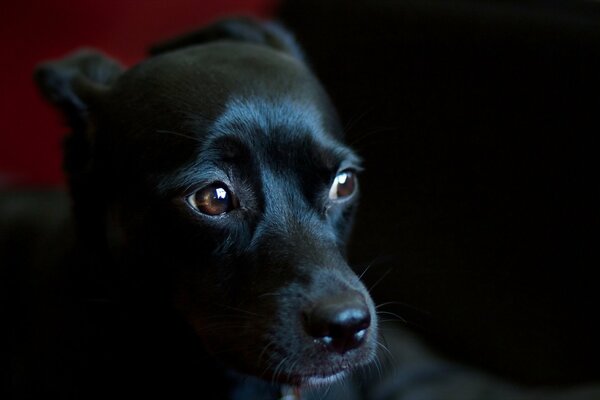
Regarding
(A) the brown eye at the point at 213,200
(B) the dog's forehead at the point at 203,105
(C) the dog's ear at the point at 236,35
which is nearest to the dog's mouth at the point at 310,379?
(A) the brown eye at the point at 213,200

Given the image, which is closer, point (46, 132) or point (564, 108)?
point (564, 108)

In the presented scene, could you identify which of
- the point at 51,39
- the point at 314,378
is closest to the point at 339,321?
the point at 314,378

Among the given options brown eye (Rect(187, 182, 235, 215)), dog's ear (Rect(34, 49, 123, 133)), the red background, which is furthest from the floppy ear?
the red background

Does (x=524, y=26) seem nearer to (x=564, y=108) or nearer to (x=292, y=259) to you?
(x=564, y=108)

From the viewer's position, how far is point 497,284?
2344 millimetres

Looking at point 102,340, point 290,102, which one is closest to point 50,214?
point 102,340

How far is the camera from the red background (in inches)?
114

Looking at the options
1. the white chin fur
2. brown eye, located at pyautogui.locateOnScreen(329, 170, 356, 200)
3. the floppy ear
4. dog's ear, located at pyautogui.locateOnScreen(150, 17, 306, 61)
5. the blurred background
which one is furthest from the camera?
the blurred background

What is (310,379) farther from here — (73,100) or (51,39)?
(51,39)

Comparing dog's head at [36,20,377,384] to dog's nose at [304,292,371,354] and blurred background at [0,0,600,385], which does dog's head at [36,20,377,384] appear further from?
blurred background at [0,0,600,385]

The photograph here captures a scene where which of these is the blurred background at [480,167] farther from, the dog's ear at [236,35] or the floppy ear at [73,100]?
the floppy ear at [73,100]

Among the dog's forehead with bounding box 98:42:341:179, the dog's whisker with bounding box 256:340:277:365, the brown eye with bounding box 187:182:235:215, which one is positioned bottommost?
the dog's whisker with bounding box 256:340:277:365

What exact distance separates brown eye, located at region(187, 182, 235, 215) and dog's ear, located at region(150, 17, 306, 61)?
520 millimetres

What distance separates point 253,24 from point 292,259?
2.38 ft
